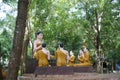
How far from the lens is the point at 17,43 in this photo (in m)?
7.16

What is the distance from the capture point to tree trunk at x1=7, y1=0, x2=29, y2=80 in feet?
22.9

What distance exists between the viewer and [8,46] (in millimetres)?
26719

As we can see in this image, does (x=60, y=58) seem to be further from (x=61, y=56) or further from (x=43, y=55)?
(x=43, y=55)

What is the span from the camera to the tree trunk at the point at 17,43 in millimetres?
6977

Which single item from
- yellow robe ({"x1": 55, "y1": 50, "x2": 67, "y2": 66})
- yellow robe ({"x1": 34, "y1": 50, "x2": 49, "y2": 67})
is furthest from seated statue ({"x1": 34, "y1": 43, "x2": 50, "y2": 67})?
yellow robe ({"x1": 55, "y1": 50, "x2": 67, "y2": 66})

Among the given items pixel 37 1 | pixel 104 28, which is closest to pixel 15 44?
pixel 37 1

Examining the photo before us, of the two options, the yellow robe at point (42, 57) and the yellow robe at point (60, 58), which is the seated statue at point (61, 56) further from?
the yellow robe at point (42, 57)

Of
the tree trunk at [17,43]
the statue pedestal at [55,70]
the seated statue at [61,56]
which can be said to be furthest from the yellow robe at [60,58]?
the tree trunk at [17,43]

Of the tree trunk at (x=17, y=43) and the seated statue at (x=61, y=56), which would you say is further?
the seated statue at (x=61, y=56)

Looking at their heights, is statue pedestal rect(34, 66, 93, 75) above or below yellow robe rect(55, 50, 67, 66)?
below

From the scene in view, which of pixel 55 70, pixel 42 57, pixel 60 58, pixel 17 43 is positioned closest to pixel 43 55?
pixel 42 57

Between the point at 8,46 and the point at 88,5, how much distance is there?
7865mm

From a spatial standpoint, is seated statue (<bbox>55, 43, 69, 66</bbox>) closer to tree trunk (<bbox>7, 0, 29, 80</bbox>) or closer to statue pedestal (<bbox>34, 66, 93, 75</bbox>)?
statue pedestal (<bbox>34, 66, 93, 75</bbox>)

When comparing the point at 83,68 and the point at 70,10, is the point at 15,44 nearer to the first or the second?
the point at 83,68
